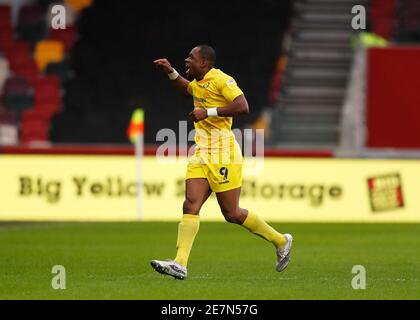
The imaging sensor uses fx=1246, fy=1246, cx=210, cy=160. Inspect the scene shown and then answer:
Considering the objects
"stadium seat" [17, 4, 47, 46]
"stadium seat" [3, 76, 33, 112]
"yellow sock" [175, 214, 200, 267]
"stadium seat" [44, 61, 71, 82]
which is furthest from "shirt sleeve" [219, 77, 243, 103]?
"stadium seat" [17, 4, 47, 46]

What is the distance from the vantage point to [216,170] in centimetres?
1192

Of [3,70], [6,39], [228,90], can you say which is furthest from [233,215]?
[6,39]

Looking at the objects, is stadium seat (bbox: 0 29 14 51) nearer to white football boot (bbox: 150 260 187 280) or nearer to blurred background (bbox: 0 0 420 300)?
blurred background (bbox: 0 0 420 300)

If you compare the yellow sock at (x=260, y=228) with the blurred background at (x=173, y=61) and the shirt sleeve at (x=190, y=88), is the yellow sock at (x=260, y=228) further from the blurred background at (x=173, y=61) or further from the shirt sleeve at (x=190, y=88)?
the blurred background at (x=173, y=61)

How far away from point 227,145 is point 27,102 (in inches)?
775

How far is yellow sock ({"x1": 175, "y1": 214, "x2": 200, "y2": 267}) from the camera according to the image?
11680 mm

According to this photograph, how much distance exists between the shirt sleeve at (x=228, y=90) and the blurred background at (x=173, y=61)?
14.9 m

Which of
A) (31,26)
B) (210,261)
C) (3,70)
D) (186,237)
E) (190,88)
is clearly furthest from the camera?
(31,26)

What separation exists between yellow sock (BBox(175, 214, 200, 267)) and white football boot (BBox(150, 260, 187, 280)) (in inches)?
4.3

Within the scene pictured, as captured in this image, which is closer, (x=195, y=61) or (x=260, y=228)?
(x=195, y=61)

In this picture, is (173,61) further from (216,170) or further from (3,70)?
(216,170)

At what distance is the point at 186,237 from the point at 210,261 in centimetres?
252

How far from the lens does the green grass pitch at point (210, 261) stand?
10977 mm

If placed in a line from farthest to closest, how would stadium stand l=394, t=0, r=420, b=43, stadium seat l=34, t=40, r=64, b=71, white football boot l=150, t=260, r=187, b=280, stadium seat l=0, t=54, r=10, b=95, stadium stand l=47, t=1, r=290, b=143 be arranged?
stadium seat l=34, t=40, r=64, b=71, stadium seat l=0, t=54, r=10, b=95, stadium stand l=47, t=1, r=290, b=143, stadium stand l=394, t=0, r=420, b=43, white football boot l=150, t=260, r=187, b=280
